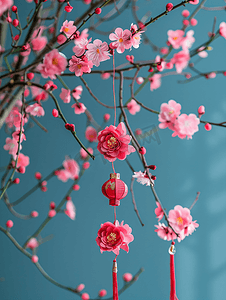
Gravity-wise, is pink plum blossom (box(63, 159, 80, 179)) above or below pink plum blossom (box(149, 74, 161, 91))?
below

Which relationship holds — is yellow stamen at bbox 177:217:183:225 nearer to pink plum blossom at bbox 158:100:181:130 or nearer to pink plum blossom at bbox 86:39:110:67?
pink plum blossom at bbox 158:100:181:130

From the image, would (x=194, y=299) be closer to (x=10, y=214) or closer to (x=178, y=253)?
(x=178, y=253)

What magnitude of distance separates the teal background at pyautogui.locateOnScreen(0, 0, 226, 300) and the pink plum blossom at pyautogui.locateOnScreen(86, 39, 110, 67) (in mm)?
631

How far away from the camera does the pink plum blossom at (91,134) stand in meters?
1.31

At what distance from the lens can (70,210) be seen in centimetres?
127

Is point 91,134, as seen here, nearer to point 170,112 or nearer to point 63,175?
point 63,175

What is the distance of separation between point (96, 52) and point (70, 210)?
827 millimetres

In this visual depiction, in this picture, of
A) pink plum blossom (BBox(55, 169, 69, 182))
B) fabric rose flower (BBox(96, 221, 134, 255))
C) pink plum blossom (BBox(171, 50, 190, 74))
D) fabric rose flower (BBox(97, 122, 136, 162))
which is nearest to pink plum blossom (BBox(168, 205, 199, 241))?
fabric rose flower (BBox(96, 221, 134, 255))

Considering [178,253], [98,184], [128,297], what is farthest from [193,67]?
[128,297]

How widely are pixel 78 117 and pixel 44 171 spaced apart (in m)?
0.35

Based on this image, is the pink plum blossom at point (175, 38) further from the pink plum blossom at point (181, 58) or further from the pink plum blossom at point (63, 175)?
the pink plum blossom at point (63, 175)

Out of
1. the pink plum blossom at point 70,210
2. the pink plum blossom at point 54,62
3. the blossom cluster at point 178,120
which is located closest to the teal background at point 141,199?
the pink plum blossom at point 70,210

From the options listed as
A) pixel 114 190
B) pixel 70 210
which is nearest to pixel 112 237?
pixel 114 190

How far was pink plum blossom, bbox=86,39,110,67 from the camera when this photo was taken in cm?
72
